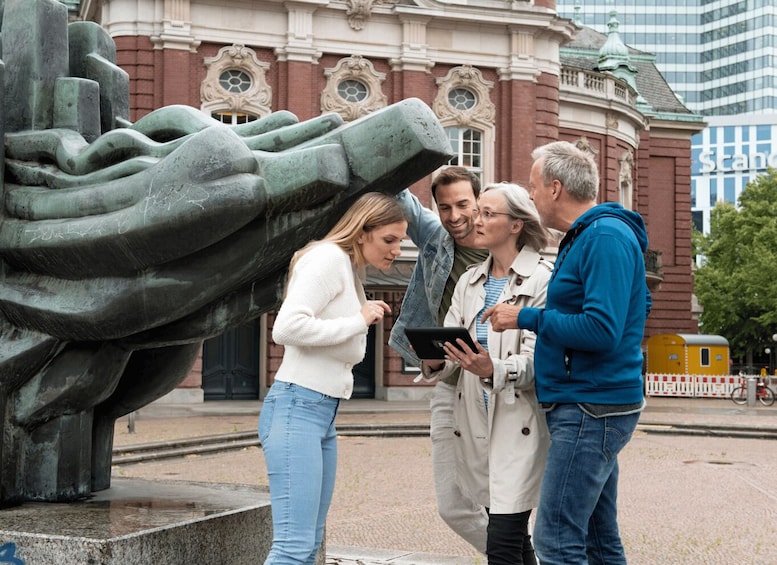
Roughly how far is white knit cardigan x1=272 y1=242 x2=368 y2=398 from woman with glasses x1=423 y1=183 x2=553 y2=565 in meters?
0.42

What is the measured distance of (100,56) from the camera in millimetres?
5441

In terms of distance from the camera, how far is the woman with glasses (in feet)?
12.9

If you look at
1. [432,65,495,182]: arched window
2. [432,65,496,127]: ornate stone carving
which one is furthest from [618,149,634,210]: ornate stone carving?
[432,65,496,127]: ornate stone carving

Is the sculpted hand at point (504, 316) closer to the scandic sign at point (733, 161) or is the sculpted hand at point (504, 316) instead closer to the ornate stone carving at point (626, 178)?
the ornate stone carving at point (626, 178)

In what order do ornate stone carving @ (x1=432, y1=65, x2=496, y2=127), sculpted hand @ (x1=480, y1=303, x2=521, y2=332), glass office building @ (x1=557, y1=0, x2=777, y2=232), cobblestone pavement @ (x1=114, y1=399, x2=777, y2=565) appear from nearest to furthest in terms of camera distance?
sculpted hand @ (x1=480, y1=303, x2=521, y2=332)
cobblestone pavement @ (x1=114, y1=399, x2=777, y2=565)
ornate stone carving @ (x1=432, y1=65, x2=496, y2=127)
glass office building @ (x1=557, y1=0, x2=777, y2=232)

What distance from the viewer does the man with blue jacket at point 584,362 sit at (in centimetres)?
355

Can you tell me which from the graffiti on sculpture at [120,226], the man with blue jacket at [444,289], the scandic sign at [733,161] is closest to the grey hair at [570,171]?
the graffiti on sculpture at [120,226]

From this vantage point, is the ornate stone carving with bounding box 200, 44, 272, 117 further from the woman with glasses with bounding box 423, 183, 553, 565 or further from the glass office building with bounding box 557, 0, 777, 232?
the glass office building with bounding box 557, 0, 777, 232

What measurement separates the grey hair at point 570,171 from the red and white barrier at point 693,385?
2728cm

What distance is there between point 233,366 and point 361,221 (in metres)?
21.0

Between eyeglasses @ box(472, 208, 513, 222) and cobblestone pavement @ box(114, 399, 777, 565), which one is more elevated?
eyeglasses @ box(472, 208, 513, 222)

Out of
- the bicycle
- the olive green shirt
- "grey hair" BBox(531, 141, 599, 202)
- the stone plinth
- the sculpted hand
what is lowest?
the bicycle

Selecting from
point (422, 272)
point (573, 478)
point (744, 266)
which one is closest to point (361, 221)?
point (422, 272)

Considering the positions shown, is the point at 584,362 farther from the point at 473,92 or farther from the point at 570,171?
the point at 473,92
